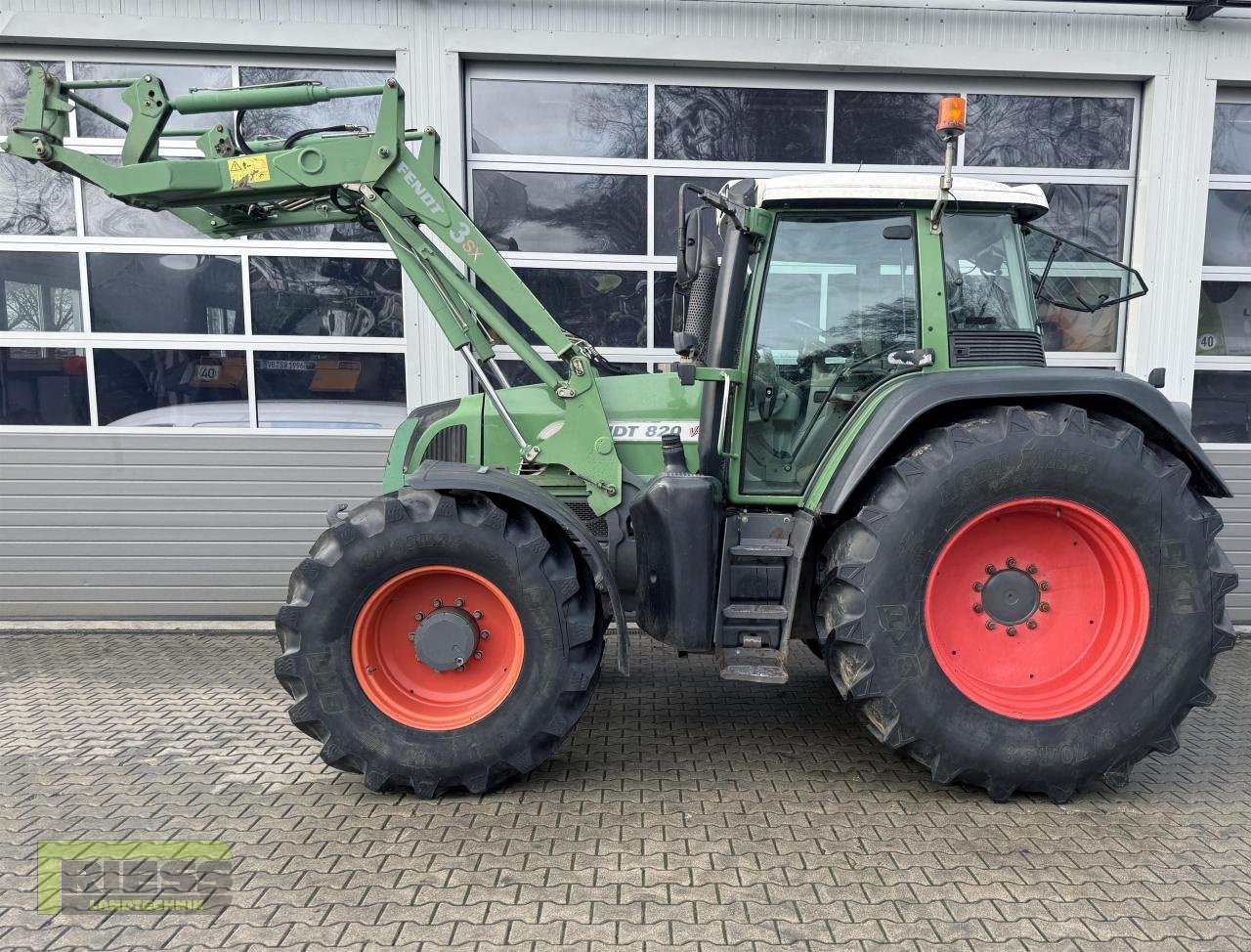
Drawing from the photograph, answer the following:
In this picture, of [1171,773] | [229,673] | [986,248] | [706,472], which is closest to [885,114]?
[986,248]

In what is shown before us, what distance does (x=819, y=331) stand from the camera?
3057 millimetres

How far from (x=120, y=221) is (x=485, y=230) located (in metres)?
2.39

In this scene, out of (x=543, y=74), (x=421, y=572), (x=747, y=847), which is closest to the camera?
(x=747, y=847)

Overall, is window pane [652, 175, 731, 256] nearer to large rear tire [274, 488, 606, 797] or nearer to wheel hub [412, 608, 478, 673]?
large rear tire [274, 488, 606, 797]

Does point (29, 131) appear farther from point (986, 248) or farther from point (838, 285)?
point (986, 248)

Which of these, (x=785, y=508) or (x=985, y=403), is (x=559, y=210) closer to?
(x=785, y=508)

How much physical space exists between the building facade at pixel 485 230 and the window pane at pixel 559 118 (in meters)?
0.01

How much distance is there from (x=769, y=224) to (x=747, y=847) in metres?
2.24

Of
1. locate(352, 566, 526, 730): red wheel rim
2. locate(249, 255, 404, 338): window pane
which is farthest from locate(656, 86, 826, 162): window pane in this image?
locate(352, 566, 526, 730): red wheel rim

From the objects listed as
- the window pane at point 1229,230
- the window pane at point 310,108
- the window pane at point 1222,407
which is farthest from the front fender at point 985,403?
the window pane at point 310,108

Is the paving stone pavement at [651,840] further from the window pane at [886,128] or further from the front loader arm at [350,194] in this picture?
the window pane at [886,128]

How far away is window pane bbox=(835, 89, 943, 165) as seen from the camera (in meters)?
5.13

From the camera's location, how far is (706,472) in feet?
10.1

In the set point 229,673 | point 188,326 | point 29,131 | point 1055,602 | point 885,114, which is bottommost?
point 229,673
